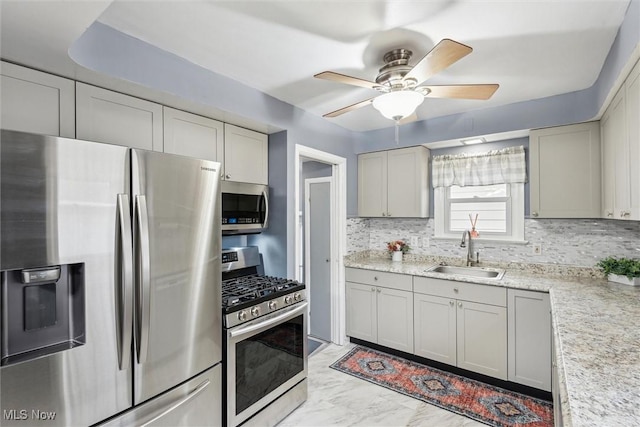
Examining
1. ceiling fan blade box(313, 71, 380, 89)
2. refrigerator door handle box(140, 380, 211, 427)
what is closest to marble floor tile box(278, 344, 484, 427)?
refrigerator door handle box(140, 380, 211, 427)

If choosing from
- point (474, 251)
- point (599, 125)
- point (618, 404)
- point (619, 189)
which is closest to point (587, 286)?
point (619, 189)

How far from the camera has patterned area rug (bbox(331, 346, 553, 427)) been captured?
2262 millimetres

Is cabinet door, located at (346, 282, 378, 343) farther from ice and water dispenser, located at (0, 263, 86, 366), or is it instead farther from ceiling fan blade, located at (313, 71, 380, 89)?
ice and water dispenser, located at (0, 263, 86, 366)

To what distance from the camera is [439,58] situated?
151cm

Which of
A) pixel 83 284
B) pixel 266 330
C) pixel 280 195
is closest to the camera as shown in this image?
pixel 83 284

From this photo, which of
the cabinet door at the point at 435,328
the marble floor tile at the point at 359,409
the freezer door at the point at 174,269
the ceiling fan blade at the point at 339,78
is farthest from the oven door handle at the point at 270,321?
the ceiling fan blade at the point at 339,78

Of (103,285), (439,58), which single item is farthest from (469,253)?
(103,285)

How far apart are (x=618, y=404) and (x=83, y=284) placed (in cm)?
189

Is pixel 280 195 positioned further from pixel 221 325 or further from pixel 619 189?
pixel 619 189

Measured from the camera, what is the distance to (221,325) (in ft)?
6.02

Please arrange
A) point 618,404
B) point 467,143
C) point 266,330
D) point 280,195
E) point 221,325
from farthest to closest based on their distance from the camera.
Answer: point 467,143
point 280,195
point 266,330
point 221,325
point 618,404

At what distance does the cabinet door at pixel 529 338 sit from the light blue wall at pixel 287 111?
4.86 ft

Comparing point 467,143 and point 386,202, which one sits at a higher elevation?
point 467,143

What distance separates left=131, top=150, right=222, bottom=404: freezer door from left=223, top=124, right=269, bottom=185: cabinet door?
727 millimetres
